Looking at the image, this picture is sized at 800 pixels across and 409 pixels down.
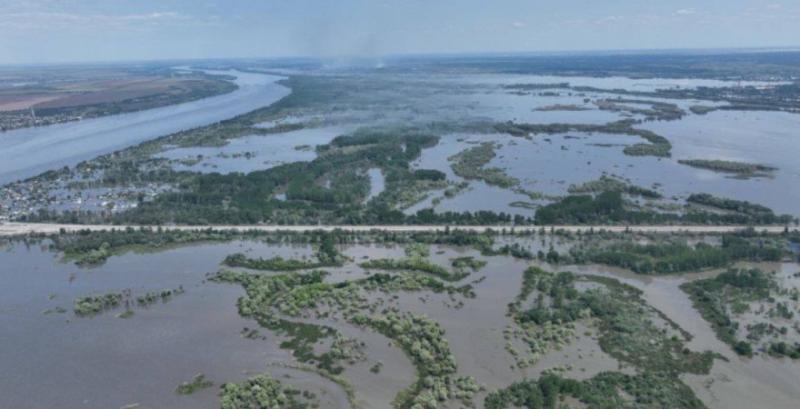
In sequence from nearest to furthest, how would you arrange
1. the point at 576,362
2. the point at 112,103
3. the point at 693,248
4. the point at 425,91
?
the point at 576,362, the point at 693,248, the point at 112,103, the point at 425,91

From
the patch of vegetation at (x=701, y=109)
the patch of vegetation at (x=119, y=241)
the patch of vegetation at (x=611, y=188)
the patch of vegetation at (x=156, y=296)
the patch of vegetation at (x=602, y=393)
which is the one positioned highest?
the patch of vegetation at (x=701, y=109)

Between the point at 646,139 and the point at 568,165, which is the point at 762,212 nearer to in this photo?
the point at 568,165

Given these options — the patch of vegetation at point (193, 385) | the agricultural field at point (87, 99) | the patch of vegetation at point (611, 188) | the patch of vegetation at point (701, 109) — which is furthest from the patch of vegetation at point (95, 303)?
the patch of vegetation at point (701, 109)

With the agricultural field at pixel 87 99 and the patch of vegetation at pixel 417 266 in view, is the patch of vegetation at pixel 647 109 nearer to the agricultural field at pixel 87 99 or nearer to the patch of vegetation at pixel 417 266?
the patch of vegetation at pixel 417 266

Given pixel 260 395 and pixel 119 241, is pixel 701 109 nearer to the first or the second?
pixel 119 241

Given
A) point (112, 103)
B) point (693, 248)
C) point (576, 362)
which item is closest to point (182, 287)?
point (576, 362)

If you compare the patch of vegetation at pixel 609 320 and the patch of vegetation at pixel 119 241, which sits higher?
the patch of vegetation at pixel 119 241
